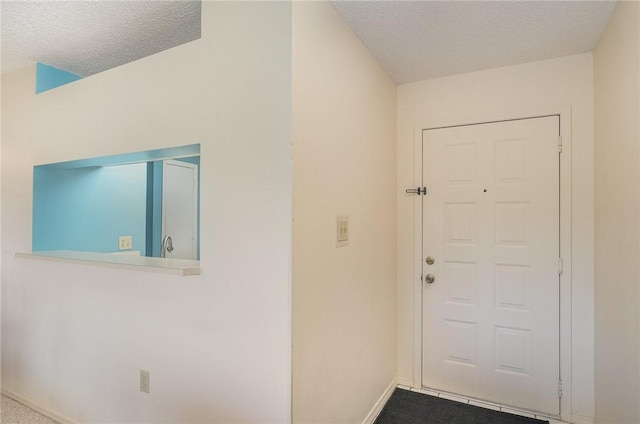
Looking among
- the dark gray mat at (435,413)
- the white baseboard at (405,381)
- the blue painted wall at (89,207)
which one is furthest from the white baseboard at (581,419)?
the blue painted wall at (89,207)

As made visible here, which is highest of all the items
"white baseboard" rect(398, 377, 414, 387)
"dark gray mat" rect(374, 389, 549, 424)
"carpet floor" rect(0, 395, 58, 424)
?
"white baseboard" rect(398, 377, 414, 387)

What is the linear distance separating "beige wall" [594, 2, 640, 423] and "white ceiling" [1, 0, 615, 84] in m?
0.27

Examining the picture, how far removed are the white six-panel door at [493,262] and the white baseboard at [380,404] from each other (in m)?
0.27

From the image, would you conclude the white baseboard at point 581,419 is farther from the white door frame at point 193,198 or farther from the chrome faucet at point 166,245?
the chrome faucet at point 166,245

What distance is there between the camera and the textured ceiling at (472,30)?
1711 millimetres

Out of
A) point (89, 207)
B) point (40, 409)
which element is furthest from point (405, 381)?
point (89, 207)

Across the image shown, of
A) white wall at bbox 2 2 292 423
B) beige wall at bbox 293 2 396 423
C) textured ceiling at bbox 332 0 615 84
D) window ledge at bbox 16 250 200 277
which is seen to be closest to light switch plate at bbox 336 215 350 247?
beige wall at bbox 293 2 396 423

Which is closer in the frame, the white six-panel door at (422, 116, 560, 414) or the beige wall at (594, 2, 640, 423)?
the beige wall at (594, 2, 640, 423)

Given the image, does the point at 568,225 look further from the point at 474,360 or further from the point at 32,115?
the point at 32,115

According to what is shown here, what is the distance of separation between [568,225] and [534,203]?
242 mm

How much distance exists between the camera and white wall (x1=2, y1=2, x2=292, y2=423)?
1415 mm

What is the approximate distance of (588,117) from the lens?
2.14m

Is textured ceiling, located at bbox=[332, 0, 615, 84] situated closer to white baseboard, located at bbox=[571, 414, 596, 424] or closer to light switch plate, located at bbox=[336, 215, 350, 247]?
light switch plate, located at bbox=[336, 215, 350, 247]

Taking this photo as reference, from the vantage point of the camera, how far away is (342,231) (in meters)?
1.79
